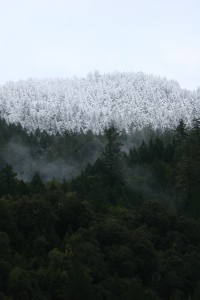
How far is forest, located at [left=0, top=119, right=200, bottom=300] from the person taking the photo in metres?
38.5

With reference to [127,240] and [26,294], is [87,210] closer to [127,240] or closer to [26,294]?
[127,240]

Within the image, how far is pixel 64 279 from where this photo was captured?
38969mm

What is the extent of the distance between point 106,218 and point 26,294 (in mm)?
19136

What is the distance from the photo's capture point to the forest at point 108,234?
3850cm

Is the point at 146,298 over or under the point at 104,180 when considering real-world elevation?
under

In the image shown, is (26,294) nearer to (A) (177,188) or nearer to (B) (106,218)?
(B) (106,218)

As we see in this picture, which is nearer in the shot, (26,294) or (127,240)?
(26,294)

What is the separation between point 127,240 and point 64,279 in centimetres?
1075

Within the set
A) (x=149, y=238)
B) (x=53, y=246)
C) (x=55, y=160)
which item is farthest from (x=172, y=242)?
(x=55, y=160)

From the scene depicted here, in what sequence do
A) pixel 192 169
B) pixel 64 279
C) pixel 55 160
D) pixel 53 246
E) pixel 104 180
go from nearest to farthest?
1. pixel 64 279
2. pixel 53 246
3. pixel 192 169
4. pixel 104 180
5. pixel 55 160

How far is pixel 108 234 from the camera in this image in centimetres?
4881

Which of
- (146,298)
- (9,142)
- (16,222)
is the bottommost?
(146,298)

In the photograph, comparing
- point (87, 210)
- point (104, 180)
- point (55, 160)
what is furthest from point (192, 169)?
point (55, 160)


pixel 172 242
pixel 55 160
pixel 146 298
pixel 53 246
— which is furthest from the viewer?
pixel 55 160
